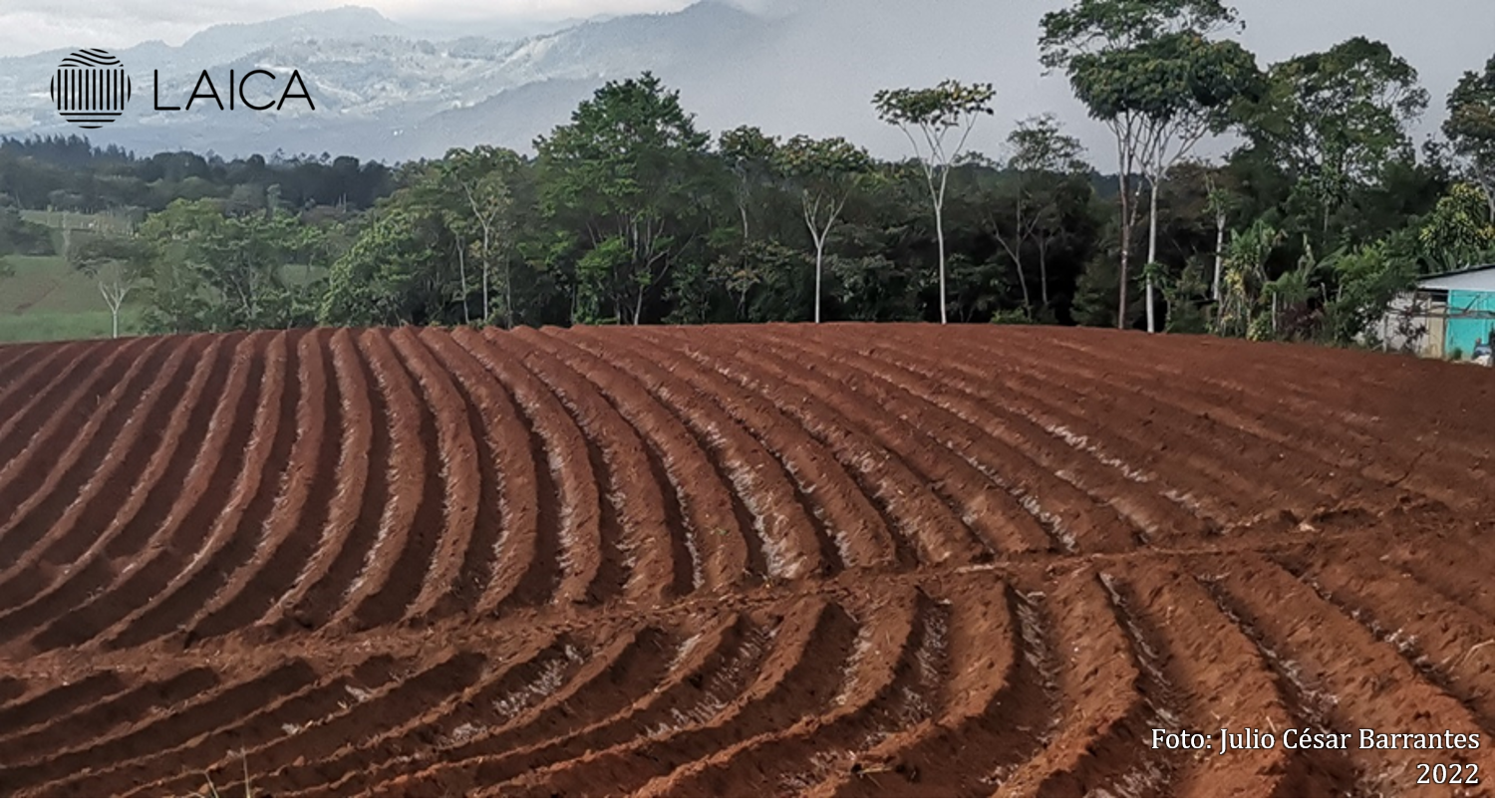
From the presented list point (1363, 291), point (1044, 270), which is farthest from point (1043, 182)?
point (1363, 291)

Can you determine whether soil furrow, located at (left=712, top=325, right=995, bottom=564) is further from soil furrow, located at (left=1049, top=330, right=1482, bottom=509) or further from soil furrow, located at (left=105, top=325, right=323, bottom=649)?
soil furrow, located at (left=105, top=325, right=323, bottom=649)

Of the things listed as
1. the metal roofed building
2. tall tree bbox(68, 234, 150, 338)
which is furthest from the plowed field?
tall tree bbox(68, 234, 150, 338)

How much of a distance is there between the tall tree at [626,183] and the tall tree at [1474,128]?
647 inches

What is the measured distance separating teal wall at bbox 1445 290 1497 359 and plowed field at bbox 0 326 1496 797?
20.8 feet

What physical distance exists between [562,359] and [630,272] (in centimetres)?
1453

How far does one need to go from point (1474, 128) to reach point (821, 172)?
45.0 ft

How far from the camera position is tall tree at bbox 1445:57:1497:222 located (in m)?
25.8

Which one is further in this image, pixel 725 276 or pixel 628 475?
pixel 725 276

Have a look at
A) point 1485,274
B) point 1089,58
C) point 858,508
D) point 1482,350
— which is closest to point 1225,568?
point 858,508

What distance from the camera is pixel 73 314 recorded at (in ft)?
112

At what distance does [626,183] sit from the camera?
1100 inches

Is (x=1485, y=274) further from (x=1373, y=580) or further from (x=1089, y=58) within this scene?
(x=1373, y=580)

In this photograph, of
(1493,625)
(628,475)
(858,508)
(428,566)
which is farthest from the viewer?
(628,475)

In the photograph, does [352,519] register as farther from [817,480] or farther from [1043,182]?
[1043,182]
